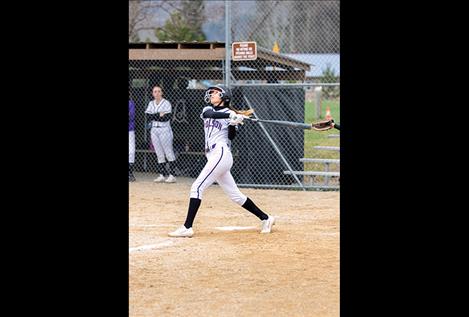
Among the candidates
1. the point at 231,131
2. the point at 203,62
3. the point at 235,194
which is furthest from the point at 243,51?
the point at 235,194

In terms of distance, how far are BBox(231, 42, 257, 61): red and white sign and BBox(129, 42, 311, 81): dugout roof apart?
0.47 meters

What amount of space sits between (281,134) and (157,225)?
16.2ft

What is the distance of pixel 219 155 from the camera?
31.9ft

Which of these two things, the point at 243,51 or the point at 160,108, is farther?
the point at 160,108

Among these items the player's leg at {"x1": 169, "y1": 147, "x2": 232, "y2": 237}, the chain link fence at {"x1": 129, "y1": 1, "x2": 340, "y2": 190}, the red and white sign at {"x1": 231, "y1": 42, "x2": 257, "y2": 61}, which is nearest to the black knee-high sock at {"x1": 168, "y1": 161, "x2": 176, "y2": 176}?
the chain link fence at {"x1": 129, "y1": 1, "x2": 340, "y2": 190}

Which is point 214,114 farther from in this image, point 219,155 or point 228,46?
point 228,46

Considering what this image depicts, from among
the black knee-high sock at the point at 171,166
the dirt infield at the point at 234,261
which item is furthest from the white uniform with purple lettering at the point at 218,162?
the black knee-high sock at the point at 171,166

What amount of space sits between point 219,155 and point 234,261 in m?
1.77

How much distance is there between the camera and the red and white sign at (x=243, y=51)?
1423 cm

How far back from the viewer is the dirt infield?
249 inches

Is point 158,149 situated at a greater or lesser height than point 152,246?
greater

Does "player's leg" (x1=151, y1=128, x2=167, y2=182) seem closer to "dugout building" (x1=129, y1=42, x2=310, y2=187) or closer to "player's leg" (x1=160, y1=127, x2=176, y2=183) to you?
"player's leg" (x1=160, y1=127, x2=176, y2=183)
